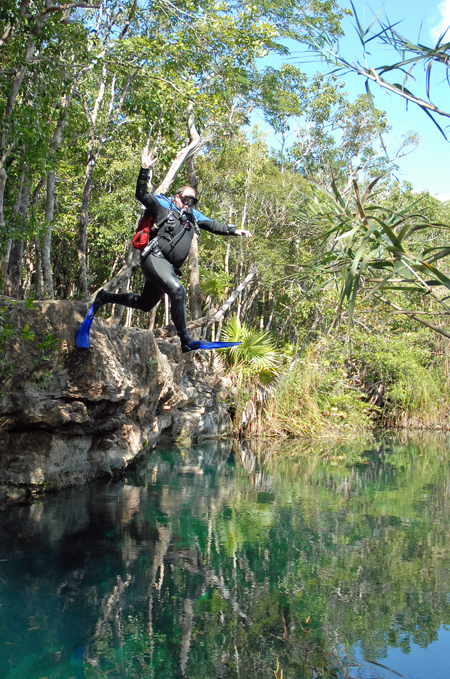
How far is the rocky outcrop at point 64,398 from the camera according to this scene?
23.3ft

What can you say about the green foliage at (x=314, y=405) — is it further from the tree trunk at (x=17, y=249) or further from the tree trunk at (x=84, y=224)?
the tree trunk at (x=17, y=249)

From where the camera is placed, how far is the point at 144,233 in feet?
16.9

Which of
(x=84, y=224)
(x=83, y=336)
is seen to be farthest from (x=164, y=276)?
(x=84, y=224)

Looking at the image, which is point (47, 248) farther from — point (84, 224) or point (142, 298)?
point (142, 298)

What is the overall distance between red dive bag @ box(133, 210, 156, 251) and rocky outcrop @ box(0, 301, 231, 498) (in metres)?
2.08

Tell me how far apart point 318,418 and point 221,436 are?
87.7 inches

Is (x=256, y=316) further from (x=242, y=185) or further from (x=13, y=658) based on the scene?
(x=13, y=658)

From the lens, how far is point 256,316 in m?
19.7

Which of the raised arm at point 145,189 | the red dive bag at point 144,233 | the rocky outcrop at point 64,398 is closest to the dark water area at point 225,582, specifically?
the rocky outcrop at point 64,398

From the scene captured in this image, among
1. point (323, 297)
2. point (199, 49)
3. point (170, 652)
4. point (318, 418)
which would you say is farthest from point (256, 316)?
point (170, 652)

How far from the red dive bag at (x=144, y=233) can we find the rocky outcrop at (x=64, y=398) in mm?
2077

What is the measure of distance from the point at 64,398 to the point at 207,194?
37.1 ft

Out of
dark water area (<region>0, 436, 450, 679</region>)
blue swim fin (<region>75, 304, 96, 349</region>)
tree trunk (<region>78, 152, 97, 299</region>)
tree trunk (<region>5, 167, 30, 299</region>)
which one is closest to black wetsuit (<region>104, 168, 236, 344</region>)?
blue swim fin (<region>75, 304, 96, 349</region>)

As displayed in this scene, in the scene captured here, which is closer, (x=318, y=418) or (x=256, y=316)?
(x=318, y=418)
